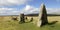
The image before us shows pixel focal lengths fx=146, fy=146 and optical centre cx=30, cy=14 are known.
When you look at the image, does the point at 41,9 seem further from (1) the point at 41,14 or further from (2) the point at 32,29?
(2) the point at 32,29

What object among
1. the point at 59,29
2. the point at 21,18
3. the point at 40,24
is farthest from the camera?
the point at 21,18

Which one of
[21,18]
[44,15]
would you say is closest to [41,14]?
[44,15]

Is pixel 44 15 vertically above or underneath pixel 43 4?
underneath

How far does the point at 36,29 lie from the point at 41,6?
6.54 meters

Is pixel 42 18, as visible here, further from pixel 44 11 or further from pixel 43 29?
pixel 43 29

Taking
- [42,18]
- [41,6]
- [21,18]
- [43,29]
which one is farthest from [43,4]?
[21,18]

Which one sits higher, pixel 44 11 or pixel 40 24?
pixel 44 11

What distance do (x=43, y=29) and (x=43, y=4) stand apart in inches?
267

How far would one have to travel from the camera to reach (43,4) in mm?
30078

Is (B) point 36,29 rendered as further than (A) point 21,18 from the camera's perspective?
No

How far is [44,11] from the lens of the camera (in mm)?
29875

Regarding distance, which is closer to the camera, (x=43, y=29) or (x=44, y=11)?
(x=43, y=29)

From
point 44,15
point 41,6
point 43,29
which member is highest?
point 41,6

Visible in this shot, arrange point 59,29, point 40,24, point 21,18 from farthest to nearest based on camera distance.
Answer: point 21,18
point 40,24
point 59,29
